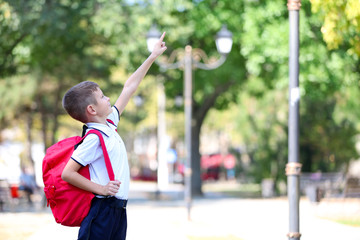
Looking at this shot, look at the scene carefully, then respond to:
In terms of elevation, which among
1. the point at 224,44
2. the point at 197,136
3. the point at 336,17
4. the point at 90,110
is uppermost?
the point at 224,44

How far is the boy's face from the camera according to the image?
15.2 feet

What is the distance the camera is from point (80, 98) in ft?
15.1

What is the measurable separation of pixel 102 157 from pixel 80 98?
1.22 feet

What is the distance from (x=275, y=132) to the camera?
34.2m

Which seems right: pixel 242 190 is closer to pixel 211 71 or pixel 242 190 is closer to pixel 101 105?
pixel 211 71

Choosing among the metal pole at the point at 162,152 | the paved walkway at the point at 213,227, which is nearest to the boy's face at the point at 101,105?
the paved walkway at the point at 213,227

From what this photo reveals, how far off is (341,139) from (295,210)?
24.6 m

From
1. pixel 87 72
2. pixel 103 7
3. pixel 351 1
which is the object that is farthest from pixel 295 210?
pixel 87 72

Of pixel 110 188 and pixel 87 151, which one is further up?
pixel 87 151

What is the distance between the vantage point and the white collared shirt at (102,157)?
178 inches

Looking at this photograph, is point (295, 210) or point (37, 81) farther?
point (37, 81)

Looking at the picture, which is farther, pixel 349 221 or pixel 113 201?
pixel 349 221

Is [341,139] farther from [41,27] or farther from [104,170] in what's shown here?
[104,170]

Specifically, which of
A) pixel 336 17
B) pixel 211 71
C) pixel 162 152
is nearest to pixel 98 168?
pixel 336 17
